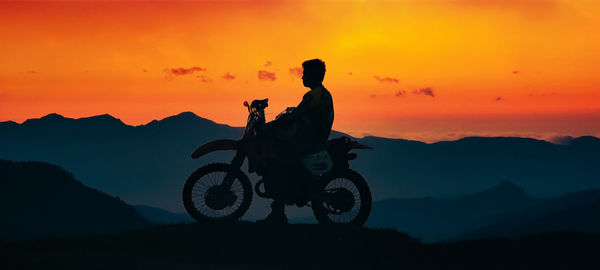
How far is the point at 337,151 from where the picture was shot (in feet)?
46.0

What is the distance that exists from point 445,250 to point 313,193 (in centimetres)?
308

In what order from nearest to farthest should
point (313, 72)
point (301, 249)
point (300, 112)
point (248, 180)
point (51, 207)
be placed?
point (301, 249) → point (300, 112) → point (313, 72) → point (248, 180) → point (51, 207)

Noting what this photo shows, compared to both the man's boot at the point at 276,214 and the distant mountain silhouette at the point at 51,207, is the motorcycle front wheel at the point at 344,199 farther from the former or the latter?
the distant mountain silhouette at the point at 51,207

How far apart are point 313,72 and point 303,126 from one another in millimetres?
1186

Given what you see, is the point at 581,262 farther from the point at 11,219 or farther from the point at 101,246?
the point at 11,219

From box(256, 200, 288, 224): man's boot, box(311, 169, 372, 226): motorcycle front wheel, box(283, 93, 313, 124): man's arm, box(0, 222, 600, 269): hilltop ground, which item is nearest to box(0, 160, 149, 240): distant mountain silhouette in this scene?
box(0, 222, 600, 269): hilltop ground

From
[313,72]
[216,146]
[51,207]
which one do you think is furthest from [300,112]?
[51,207]

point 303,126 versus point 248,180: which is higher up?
point 303,126

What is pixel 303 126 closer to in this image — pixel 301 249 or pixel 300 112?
pixel 300 112

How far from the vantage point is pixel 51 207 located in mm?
121688

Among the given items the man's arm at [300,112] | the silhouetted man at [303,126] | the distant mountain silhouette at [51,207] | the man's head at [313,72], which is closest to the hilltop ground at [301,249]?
the silhouetted man at [303,126]

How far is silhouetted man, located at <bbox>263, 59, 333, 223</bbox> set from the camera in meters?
13.3

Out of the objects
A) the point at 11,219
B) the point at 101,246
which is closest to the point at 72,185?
the point at 11,219

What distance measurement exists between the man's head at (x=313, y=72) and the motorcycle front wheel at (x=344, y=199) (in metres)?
2.16
